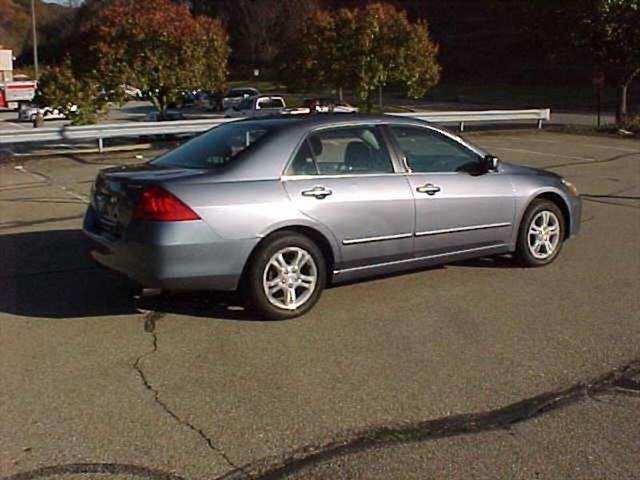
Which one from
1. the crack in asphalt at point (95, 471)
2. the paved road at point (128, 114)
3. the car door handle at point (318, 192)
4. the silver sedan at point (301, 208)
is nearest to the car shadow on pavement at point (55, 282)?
the silver sedan at point (301, 208)

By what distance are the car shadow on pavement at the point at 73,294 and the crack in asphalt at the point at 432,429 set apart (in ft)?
6.48

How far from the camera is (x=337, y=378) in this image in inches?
166

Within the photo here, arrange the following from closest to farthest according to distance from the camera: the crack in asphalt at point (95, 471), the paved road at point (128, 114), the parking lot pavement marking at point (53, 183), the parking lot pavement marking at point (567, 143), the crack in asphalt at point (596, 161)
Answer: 1. the crack in asphalt at point (95, 471)
2. the parking lot pavement marking at point (53, 183)
3. the crack in asphalt at point (596, 161)
4. the parking lot pavement marking at point (567, 143)
5. the paved road at point (128, 114)

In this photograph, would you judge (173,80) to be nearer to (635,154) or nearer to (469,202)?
(635,154)

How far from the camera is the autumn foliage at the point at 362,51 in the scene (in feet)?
72.4

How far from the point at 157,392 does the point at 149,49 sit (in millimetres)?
16879

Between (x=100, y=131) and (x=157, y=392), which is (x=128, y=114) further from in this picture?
(x=157, y=392)

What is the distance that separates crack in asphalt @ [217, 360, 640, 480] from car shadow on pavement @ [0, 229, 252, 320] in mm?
1974

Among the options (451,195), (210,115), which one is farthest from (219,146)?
(210,115)

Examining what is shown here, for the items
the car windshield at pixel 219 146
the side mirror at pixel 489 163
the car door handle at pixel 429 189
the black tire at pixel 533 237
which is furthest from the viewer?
the black tire at pixel 533 237

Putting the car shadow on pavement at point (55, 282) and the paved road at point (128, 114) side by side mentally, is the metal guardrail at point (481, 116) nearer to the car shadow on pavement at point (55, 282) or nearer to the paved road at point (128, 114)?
the car shadow on pavement at point (55, 282)

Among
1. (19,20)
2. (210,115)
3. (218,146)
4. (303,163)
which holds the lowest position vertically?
(303,163)

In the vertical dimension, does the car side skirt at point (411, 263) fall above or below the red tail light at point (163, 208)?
below

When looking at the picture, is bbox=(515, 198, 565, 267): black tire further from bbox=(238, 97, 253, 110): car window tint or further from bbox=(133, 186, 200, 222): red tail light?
bbox=(238, 97, 253, 110): car window tint
